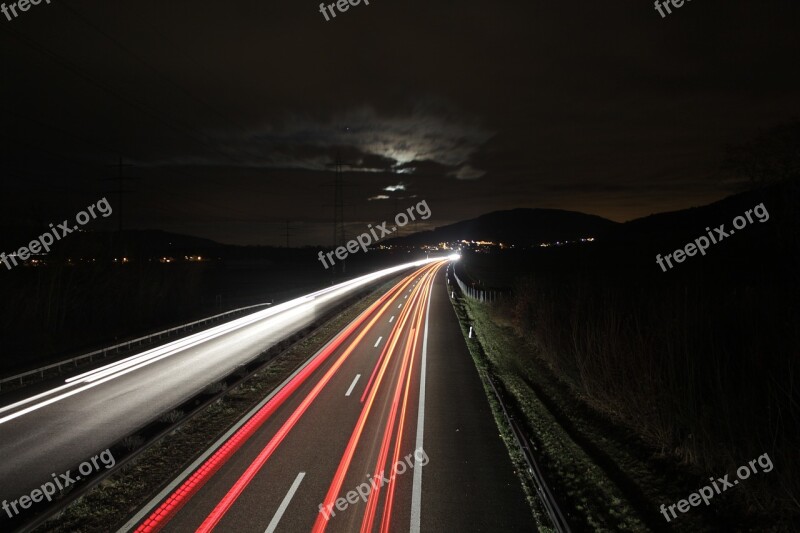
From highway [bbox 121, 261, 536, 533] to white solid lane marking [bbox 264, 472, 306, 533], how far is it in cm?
2

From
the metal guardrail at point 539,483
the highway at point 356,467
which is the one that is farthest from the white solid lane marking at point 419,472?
the metal guardrail at point 539,483

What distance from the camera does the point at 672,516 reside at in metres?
7.06

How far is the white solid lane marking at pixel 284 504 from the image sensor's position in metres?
6.70

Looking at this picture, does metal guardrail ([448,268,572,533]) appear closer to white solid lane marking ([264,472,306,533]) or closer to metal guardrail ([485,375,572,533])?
metal guardrail ([485,375,572,533])

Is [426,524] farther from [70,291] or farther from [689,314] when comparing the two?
[70,291]

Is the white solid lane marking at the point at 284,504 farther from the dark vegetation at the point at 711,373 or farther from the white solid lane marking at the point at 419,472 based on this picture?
the dark vegetation at the point at 711,373

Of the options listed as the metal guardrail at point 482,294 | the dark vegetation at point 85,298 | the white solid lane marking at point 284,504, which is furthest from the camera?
the metal guardrail at point 482,294

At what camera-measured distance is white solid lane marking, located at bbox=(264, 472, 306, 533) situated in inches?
264

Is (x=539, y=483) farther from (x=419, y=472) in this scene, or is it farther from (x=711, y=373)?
(x=711, y=373)

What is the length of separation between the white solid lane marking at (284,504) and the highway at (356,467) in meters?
0.02

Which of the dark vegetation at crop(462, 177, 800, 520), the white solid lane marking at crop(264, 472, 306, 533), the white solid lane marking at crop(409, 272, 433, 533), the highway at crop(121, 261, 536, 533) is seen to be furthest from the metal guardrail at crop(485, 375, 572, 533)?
the white solid lane marking at crop(264, 472, 306, 533)

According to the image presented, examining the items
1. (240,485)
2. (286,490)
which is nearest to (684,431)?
(286,490)

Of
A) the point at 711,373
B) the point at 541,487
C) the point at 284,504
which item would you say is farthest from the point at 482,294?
the point at 284,504

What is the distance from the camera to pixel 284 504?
7262 millimetres
